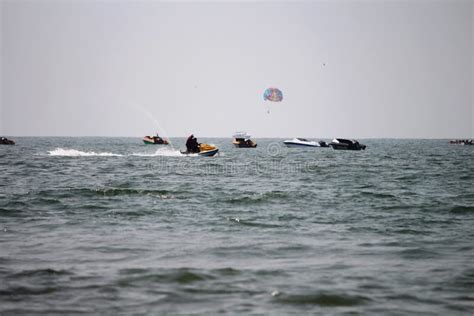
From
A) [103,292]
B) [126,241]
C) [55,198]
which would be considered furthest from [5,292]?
[55,198]

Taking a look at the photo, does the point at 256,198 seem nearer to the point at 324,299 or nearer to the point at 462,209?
the point at 462,209

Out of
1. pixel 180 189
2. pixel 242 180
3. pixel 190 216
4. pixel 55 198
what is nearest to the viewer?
pixel 190 216

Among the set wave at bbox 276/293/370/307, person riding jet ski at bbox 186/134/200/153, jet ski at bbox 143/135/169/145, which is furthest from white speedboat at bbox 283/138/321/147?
wave at bbox 276/293/370/307

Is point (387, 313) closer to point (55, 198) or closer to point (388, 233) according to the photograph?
point (388, 233)

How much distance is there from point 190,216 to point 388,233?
20.4ft

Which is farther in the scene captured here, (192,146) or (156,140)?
(156,140)

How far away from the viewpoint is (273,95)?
6600cm

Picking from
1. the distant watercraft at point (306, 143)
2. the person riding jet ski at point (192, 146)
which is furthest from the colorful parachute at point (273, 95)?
the distant watercraft at point (306, 143)

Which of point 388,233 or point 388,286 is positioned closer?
point 388,286

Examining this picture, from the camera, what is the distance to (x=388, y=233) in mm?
14180

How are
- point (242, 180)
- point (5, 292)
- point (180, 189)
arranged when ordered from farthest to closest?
point (242, 180) → point (180, 189) → point (5, 292)

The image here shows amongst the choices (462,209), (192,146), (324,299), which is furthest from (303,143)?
(324,299)

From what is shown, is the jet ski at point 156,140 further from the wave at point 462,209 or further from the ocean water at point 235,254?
the wave at point 462,209

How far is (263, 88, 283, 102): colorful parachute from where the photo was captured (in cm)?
6512
